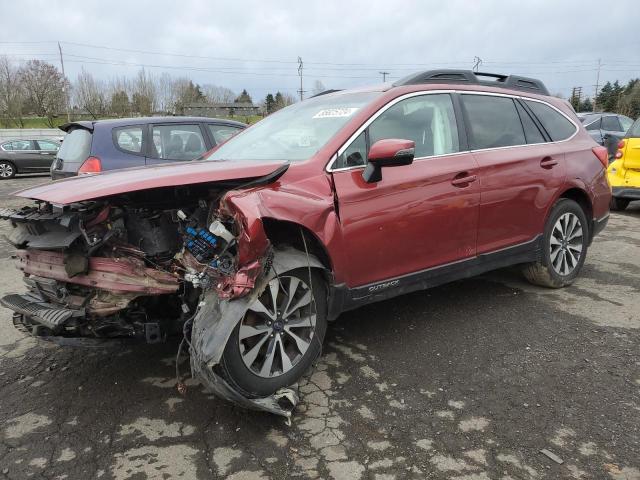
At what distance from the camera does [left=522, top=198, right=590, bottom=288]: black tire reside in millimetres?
4402

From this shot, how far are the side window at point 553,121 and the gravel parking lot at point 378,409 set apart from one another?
5.41 feet

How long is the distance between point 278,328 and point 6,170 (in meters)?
19.0

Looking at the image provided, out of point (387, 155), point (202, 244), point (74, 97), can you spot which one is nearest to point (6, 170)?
point (202, 244)

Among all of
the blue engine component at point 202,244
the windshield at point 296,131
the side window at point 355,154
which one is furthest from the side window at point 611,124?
the blue engine component at point 202,244

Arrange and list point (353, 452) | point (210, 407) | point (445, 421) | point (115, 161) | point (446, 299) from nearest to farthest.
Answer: point (353, 452) → point (445, 421) → point (210, 407) → point (446, 299) → point (115, 161)

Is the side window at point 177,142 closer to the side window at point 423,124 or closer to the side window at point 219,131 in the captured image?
the side window at point 219,131

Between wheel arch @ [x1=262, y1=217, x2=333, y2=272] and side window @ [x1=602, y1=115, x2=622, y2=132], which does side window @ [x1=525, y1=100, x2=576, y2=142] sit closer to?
wheel arch @ [x1=262, y1=217, x2=333, y2=272]

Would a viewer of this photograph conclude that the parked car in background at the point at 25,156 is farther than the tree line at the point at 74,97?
No

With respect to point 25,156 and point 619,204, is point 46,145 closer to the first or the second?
point 25,156

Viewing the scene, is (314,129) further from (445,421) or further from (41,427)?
(41,427)

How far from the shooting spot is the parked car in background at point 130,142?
6.20 metres

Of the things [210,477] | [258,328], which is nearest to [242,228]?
[258,328]

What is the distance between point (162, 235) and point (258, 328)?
77 centimetres

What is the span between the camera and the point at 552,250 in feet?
14.8
